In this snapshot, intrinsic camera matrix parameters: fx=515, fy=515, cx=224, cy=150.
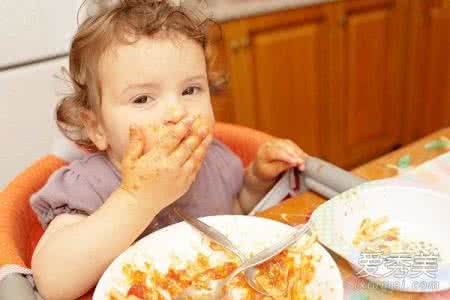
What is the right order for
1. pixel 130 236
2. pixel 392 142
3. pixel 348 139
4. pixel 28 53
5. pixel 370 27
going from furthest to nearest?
pixel 392 142 → pixel 348 139 → pixel 370 27 → pixel 28 53 → pixel 130 236

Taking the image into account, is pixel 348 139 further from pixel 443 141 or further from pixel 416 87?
pixel 443 141

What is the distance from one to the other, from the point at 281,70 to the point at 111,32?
1100 millimetres

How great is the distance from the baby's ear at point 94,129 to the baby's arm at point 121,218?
17cm

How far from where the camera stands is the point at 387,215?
0.64m

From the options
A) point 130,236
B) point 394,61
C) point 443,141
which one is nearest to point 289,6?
point 394,61

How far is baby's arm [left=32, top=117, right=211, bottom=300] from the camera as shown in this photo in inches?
22.7

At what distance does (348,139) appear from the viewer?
2057 mm

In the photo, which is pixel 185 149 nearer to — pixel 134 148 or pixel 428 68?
pixel 134 148

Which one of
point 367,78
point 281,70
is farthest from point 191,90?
point 367,78

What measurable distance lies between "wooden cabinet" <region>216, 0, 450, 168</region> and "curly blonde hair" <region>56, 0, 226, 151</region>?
818mm

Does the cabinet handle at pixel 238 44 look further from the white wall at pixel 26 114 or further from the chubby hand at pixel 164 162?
the chubby hand at pixel 164 162

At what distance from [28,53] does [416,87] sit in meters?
1.61

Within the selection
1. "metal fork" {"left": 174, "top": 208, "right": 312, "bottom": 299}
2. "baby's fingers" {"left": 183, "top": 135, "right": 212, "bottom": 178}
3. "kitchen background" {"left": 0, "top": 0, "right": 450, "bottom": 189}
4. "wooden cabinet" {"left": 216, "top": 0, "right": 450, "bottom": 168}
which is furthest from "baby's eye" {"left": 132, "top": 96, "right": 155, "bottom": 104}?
"wooden cabinet" {"left": 216, "top": 0, "right": 450, "bottom": 168}

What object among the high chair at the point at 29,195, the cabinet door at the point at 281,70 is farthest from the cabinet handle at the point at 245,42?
the high chair at the point at 29,195
